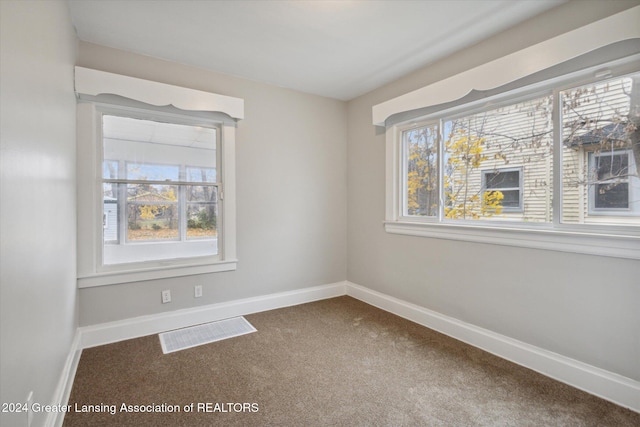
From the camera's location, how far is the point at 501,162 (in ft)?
8.13

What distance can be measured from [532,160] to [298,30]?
2.00 metres

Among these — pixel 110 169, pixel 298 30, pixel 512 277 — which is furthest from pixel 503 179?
pixel 110 169

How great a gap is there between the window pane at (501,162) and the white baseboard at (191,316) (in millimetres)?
1824

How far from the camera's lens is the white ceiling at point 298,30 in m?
2.05

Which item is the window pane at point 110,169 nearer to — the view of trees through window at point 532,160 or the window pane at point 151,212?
the window pane at point 151,212

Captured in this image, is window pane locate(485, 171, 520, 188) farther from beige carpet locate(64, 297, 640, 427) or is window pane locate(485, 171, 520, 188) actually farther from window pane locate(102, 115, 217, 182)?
window pane locate(102, 115, 217, 182)

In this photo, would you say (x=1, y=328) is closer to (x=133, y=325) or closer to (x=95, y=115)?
A: (x=133, y=325)

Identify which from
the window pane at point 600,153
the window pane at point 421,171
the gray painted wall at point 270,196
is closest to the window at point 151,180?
the gray painted wall at point 270,196

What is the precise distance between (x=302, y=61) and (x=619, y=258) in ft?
8.96

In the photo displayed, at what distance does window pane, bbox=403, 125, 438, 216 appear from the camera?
2.98 metres

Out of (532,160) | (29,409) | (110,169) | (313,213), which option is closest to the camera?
(29,409)

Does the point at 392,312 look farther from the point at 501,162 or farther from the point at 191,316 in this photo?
the point at 191,316

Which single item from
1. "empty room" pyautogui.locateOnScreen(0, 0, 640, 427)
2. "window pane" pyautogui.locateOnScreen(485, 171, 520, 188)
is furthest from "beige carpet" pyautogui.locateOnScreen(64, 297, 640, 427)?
"window pane" pyautogui.locateOnScreen(485, 171, 520, 188)

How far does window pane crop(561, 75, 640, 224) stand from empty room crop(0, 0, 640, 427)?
1 cm
